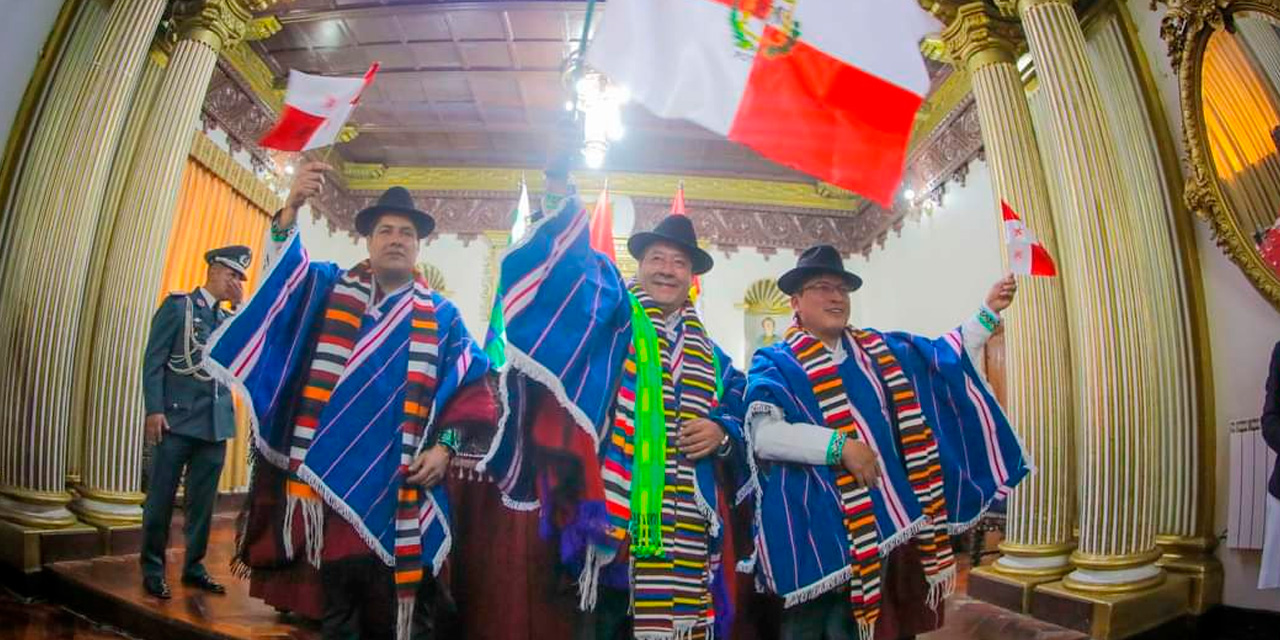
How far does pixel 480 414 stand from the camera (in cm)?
200

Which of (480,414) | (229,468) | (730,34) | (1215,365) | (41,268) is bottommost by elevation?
(229,468)

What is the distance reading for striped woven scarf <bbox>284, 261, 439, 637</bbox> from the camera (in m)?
1.85

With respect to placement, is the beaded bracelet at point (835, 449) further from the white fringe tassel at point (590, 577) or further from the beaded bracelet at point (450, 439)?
the beaded bracelet at point (450, 439)

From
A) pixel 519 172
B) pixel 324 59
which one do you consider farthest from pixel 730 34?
pixel 519 172

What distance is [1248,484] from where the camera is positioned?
3.05m

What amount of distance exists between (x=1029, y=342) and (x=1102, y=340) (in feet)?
1.63

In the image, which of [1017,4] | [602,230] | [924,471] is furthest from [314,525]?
[602,230]

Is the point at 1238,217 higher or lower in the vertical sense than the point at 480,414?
higher

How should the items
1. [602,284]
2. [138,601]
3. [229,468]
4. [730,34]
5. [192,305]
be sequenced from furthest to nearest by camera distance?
[229,468]
[192,305]
[138,601]
[602,284]
[730,34]

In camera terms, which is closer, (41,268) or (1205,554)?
(1205,554)

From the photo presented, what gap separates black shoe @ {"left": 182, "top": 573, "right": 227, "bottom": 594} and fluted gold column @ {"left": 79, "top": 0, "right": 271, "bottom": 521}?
3.84 ft

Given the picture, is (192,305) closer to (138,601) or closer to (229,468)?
(138,601)

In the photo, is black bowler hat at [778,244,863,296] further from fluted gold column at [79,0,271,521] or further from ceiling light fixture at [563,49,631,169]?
fluted gold column at [79,0,271,521]

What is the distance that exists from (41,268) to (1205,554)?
6.22 meters
